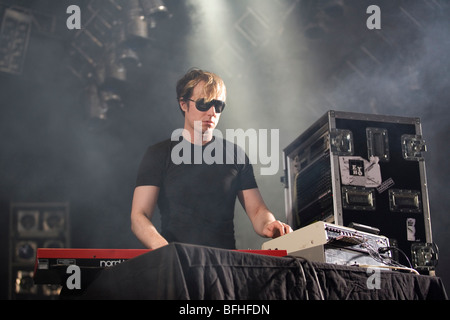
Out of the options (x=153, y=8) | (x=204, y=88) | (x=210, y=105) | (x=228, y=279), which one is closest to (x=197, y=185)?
(x=210, y=105)

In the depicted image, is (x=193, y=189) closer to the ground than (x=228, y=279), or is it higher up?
higher up

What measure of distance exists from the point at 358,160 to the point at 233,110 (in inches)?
101

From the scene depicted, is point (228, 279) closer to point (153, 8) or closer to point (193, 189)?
point (193, 189)

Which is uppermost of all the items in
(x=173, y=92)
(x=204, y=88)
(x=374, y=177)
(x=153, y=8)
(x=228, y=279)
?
(x=153, y=8)

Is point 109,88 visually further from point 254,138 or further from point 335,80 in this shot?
point 335,80

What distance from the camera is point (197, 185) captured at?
3.02 meters

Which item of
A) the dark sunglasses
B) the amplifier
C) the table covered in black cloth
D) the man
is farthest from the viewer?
the dark sunglasses

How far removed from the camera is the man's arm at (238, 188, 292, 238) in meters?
2.75

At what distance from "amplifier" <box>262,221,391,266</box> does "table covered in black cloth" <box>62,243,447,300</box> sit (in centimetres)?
36

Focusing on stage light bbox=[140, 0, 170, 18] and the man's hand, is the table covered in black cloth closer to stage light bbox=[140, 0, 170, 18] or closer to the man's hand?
the man's hand

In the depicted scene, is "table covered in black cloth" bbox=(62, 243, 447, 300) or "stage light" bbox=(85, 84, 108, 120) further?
"stage light" bbox=(85, 84, 108, 120)

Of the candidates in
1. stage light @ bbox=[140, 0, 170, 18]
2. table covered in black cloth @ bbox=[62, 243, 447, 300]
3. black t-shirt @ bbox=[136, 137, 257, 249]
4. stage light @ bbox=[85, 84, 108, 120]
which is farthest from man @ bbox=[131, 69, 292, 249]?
stage light @ bbox=[85, 84, 108, 120]

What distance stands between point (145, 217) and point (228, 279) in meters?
1.18
